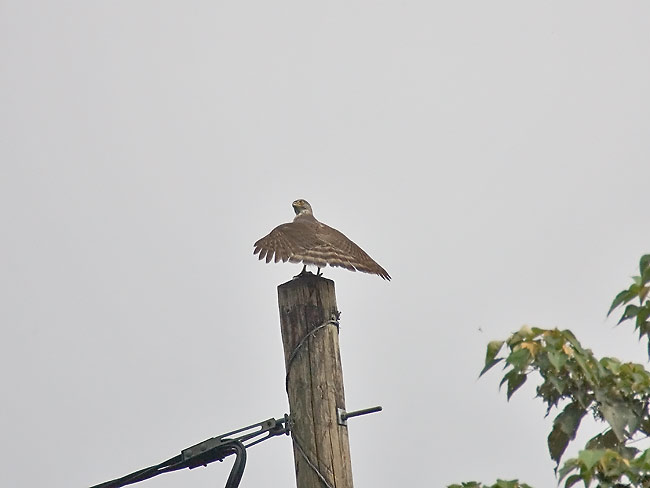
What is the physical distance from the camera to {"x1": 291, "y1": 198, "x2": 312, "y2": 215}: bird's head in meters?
9.80

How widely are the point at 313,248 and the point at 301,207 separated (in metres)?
2.63

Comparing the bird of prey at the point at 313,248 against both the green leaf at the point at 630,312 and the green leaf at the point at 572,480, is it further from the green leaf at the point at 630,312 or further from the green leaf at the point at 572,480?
the green leaf at the point at 572,480

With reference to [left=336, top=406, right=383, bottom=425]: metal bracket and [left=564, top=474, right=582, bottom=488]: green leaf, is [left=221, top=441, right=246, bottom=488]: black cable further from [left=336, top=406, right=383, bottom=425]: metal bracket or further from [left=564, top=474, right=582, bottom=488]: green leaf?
[left=564, top=474, right=582, bottom=488]: green leaf

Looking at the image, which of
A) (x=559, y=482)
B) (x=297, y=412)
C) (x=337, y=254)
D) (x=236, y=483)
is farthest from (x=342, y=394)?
(x=337, y=254)

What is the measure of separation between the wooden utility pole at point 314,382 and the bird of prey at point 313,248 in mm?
2350

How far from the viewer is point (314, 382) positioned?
465cm

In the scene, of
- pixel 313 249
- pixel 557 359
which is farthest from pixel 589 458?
pixel 313 249

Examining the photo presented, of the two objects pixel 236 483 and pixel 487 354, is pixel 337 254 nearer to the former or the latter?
pixel 236 483

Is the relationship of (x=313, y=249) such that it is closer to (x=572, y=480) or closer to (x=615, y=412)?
(x=615, y=412)

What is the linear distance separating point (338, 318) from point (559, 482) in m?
1.87

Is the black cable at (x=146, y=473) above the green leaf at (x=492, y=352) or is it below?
above

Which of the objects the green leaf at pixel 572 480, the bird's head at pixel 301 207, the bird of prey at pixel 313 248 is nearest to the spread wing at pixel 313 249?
the bird of prey at pixel 313 248

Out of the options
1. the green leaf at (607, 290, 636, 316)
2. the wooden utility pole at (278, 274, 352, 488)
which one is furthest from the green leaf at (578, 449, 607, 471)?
the wooden utility pole at (278, 274, 352, 488)

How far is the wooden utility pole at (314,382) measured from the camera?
461cm
